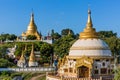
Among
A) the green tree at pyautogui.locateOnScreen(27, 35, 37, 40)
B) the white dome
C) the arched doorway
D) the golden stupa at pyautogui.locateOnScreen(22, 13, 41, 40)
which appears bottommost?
the arched doorway

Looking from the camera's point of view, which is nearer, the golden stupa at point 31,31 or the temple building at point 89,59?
the temple building at point 89,59

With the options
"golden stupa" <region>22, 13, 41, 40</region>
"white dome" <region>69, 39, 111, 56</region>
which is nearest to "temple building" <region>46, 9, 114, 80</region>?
"white dome" <region>69, 39, 111, 56</region>

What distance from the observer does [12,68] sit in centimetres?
5006

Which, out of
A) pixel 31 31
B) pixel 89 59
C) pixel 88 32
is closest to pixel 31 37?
pixel 31 31

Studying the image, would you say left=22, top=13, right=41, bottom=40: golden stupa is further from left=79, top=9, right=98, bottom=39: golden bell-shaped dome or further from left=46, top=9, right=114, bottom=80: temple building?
left=46, top=9, right=114, bottom=80: temple building

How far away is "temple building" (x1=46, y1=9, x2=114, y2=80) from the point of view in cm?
3506

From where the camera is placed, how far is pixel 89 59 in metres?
34.9

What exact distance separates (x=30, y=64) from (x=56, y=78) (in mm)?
Result: 20194

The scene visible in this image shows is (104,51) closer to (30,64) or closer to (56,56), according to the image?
(30,64)

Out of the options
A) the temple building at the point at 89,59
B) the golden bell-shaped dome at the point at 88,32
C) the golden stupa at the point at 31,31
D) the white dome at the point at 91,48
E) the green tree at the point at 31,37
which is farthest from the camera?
the golden stupa at the point at 31,31

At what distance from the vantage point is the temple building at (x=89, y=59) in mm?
35062

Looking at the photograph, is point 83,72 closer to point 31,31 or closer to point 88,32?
point 88,32

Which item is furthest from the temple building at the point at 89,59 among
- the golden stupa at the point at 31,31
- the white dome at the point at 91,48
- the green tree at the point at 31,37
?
the golden stupa at the point at 31,31

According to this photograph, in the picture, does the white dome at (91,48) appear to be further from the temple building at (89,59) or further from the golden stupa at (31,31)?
the golden stupa at (31,31)
